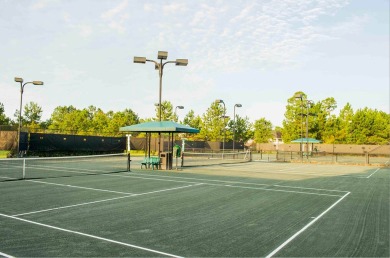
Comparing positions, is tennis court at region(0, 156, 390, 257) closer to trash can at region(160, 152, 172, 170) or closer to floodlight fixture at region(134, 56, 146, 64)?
trash can at region(160, 152, 172, 170)

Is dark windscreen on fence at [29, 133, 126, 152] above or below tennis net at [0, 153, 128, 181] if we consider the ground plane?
above

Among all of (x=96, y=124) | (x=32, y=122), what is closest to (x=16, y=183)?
(x=96, y=124)

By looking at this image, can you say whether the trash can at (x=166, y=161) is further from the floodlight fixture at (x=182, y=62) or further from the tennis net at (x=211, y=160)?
the floodlight fixture at (x=182, y=62)

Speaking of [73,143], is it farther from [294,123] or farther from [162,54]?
[294,123]

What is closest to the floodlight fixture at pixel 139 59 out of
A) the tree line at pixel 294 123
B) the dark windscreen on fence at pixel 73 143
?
the dark windscreen on fence at pixel 73 143

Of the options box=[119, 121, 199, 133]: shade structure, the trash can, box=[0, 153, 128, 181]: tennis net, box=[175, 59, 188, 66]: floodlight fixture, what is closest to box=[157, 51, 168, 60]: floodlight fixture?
box=[175, 59, 188, 66]: floodlight fixture

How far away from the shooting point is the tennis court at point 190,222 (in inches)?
216

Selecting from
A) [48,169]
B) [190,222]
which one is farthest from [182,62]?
[190,222]

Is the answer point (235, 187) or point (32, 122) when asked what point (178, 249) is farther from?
point (32, 122)

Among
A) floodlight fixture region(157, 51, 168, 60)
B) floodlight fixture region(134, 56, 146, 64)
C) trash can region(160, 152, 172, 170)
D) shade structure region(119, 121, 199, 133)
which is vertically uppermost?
floodlight fixture region(157, 51, 168, 60)

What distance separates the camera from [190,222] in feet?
24.1

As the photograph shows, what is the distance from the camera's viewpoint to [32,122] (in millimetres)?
82812

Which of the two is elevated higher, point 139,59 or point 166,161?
point 139,59

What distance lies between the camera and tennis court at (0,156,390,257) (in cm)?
549
